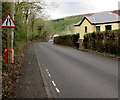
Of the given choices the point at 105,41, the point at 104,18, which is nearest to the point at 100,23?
the point at 104,18

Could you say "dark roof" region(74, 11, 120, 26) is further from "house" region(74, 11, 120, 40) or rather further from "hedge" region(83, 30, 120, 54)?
"hedge" region(83, 30, 120, 54)

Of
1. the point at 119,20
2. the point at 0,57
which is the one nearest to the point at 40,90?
the point at 0,57

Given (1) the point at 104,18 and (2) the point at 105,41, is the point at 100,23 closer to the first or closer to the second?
(1) the point at 104,18

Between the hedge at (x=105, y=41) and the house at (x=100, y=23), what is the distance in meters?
7.77

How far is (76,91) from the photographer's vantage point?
19.1ft

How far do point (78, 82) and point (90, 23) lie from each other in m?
27.0

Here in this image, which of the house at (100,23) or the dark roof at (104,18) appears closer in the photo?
the house at (100,23)

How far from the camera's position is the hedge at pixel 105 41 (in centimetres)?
1630

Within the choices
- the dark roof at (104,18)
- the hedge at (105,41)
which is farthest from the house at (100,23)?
the hedge at (105,41)

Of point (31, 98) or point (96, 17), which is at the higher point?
point (96, 17)

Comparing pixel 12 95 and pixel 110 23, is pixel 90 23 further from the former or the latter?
pixel 12 95

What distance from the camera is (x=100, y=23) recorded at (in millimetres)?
31500

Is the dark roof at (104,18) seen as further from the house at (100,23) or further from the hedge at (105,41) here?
the hedge at (105,41)

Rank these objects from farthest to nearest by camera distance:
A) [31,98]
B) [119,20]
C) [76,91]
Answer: [119,20]
[76,91]
[31,98]
